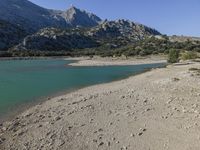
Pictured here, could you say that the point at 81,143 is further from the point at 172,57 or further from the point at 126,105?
the point at 172,57

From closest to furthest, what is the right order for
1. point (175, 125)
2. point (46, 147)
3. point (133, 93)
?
point (46, 147) → point (175, 125) → point (133, 93)

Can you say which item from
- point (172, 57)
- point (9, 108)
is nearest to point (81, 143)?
point (9, 108)

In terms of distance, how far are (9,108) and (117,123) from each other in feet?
54.6

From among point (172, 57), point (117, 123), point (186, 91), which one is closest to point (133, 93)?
point (186, 91)

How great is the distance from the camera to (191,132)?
75.0 ft

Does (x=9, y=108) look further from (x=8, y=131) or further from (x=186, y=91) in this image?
(x=186, y=91)

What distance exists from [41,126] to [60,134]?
3.52m

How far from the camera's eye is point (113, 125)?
26219 mm

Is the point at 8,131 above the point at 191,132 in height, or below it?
below

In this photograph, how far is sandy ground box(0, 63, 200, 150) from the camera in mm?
22344

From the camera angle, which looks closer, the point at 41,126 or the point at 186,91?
the point at 41,126

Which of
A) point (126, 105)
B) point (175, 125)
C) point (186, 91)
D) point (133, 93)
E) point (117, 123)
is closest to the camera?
point (175, 125)

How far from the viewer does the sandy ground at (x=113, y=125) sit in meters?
22.3

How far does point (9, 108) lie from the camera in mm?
37875
